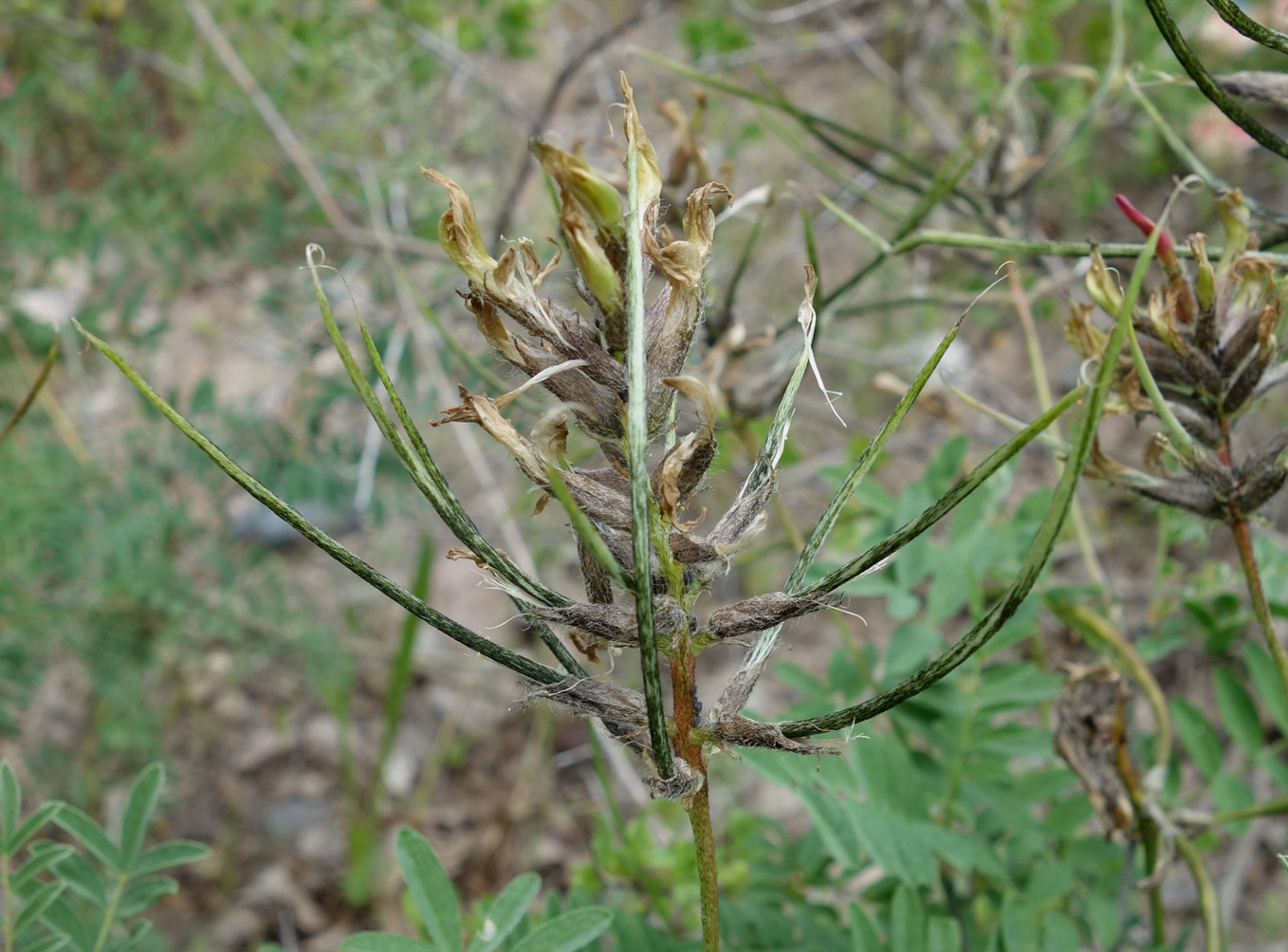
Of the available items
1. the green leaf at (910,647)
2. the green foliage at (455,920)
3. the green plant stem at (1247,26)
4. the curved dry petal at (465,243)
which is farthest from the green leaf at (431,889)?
the green plant stem at (1247,26)

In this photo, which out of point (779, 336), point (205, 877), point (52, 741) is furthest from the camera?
point (52, 741)

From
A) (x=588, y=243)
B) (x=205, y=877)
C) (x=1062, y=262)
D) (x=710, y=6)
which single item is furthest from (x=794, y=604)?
(x=710, y=6)

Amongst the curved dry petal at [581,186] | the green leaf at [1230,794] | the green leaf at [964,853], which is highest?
the curved dry petal at [581,186]

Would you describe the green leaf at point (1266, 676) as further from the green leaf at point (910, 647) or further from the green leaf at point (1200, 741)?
the green leaf at point (910, 647)

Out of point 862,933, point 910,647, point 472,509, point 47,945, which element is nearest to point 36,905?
point 47,945

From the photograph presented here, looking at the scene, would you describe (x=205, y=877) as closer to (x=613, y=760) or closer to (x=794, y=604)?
(x=613, y=760)

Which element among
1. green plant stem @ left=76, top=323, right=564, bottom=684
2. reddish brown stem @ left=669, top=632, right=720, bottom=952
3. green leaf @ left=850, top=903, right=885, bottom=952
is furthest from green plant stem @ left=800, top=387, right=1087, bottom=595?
green leaf @ left=850, top=903, right=885, bottom=952

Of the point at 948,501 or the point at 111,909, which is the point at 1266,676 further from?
the point at 111,909

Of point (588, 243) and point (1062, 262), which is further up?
point (1062, 262)

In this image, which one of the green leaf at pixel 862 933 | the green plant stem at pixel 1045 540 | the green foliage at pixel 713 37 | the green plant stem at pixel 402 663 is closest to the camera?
the green plant stem at pixel 1045 540
